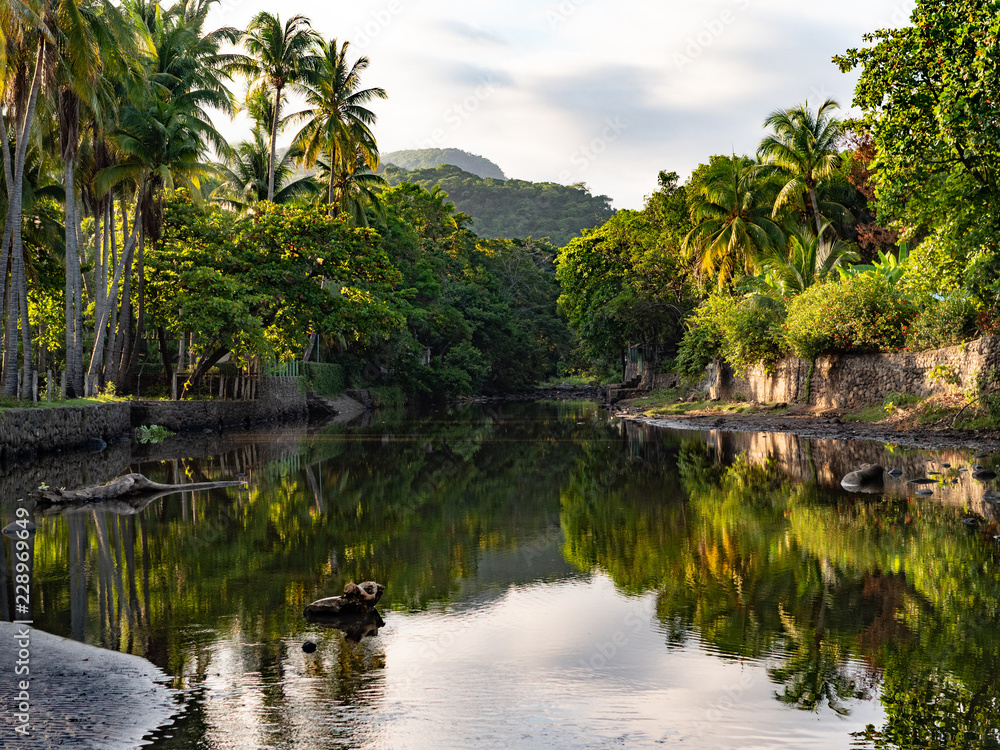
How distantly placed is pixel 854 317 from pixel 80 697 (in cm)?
2441

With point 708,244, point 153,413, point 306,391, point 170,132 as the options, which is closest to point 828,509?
point 153,413

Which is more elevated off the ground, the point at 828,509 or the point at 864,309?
the point at 864,309

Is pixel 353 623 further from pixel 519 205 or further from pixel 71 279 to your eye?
pixel 519 205

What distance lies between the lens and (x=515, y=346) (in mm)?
68250

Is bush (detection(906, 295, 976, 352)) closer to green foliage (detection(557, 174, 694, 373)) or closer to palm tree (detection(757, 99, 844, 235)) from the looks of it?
palm tree (detection(757, 99, 844, 235))

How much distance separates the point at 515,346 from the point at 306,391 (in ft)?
95.0

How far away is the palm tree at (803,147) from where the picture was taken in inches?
1361

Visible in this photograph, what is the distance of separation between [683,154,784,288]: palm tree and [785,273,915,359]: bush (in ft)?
31.0

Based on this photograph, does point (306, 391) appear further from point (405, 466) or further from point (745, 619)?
point (745, 619)

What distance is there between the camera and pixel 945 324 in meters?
21.0

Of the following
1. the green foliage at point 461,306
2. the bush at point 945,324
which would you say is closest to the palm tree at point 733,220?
the green foliage at point 461,306

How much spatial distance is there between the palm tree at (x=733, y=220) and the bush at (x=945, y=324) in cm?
1403

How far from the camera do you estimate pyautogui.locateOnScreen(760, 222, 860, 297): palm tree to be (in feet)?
100

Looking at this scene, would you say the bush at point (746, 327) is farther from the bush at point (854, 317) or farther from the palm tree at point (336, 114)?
the palm tree at point (336, 114)
